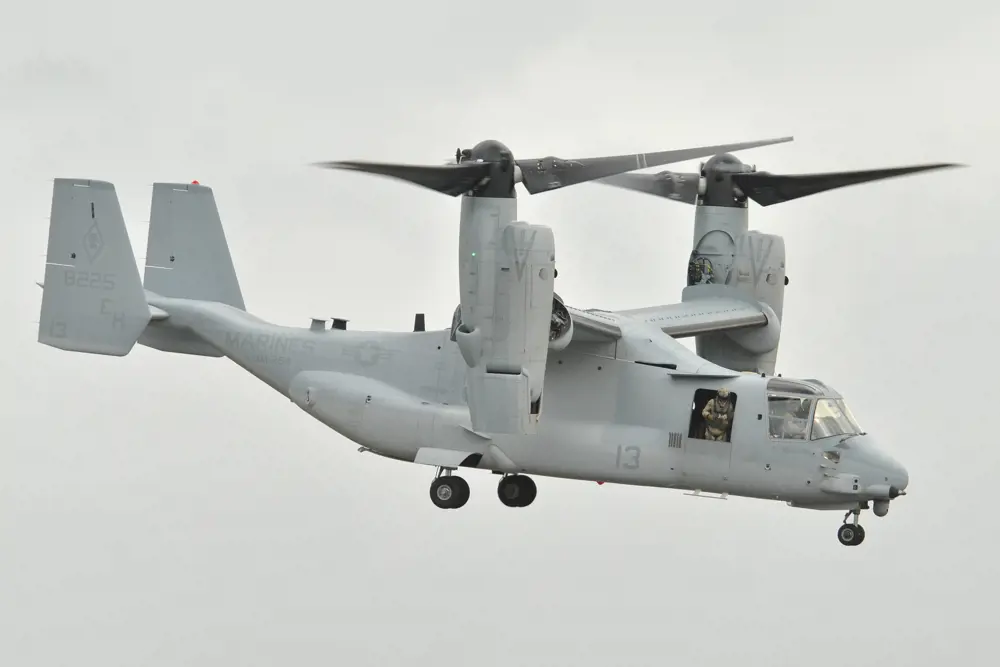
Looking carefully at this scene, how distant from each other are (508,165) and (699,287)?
8.21 metres

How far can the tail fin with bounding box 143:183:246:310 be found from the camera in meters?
29.6

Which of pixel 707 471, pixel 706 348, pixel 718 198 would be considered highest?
pixel 718 198

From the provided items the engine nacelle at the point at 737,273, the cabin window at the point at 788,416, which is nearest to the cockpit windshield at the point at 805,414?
the cabin window at the point at 788,416

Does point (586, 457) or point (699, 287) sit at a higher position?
point (699, 287)

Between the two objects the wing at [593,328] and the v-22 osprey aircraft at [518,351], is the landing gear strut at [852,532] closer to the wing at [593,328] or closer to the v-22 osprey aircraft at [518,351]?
the v-22 osprey aircraft at [518,351]

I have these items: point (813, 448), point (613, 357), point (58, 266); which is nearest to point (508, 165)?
point (613, 357)

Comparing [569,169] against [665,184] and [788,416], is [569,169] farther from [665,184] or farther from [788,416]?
[665,184]

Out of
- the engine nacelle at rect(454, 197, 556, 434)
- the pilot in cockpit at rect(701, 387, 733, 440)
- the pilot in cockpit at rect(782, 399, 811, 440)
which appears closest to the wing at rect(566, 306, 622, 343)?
the pilot in cockpit at rect(701, 387, 733, 440)

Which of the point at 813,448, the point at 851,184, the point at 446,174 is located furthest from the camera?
the point at 851,184

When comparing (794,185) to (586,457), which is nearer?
(586,457)

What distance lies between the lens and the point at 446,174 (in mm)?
23688

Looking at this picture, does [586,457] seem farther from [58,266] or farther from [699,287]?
[58,266]

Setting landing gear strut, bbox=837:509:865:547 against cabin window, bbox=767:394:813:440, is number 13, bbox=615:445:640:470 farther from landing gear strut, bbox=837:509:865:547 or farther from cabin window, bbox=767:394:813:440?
landing gear strut, bbox=837:509:865:547

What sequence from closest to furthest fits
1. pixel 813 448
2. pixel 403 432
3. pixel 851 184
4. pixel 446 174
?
pixel 446 174, pixel 813 448, pixel 403 432, pixel 851 184
